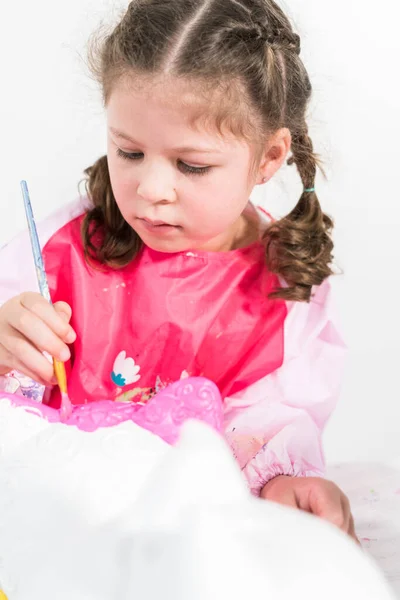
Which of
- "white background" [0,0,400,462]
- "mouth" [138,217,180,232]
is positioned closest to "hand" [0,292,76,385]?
"mouth" [138,217,180,232]

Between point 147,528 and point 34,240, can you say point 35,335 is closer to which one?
point 34,240

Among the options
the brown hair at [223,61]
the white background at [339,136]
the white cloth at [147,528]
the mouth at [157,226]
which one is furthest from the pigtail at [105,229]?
the white background at [339,136]

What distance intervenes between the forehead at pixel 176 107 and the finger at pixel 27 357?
9.1 inches

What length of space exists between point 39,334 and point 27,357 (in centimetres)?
3

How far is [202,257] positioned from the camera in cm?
104

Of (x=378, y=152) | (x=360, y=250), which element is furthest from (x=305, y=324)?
(x=378, y=152)

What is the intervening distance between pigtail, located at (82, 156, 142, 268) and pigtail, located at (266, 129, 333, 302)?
164 mm

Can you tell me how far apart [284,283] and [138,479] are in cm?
41

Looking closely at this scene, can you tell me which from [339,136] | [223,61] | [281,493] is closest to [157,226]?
[223,61]

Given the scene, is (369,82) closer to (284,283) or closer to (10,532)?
(284,283)

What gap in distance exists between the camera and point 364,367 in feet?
4.75

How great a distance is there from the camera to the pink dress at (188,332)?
104cm

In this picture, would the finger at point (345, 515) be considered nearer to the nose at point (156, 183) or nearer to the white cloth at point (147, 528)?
the white cloth at point (147, 528)

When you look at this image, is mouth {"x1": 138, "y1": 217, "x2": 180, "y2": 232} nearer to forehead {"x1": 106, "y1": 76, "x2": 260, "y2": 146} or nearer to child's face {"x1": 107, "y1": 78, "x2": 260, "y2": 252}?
child's face {"x1": 107, "y1": 78, "x2": 260, "y2": 252}
